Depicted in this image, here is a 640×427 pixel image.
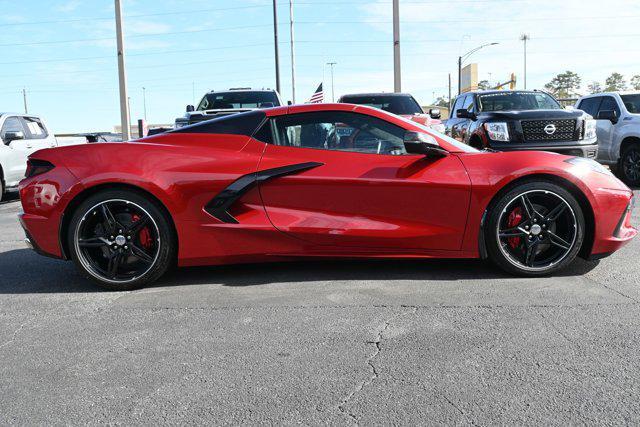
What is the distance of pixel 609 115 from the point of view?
10.8 m

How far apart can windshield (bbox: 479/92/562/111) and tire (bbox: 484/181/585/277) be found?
6979 mm

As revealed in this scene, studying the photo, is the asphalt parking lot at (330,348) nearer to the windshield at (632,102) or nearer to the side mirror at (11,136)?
the side mirror at (11,136)

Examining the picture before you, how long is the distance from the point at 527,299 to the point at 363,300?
3.64 feet

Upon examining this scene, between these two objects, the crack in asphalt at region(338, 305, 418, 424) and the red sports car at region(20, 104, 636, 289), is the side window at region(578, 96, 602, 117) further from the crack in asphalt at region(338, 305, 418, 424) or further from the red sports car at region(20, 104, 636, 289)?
the crack in asphalt at region(338, 305, 418, 424)

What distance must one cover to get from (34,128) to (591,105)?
461 inches

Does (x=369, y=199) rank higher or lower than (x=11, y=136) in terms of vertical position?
lower

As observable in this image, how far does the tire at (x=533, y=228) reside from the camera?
174 inches

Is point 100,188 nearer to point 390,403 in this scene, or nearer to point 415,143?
point 415,143

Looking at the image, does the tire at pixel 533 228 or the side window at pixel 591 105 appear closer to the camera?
the tire at pixel 533 228

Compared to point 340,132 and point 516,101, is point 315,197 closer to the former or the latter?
point 340,132

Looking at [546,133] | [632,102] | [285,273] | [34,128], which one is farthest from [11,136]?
[632,102]

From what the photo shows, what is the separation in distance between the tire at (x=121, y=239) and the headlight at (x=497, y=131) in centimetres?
631

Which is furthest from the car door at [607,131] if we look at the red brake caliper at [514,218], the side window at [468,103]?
the red brake caliper at [514,218]

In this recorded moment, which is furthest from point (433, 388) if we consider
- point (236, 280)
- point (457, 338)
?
point (236, 280)
